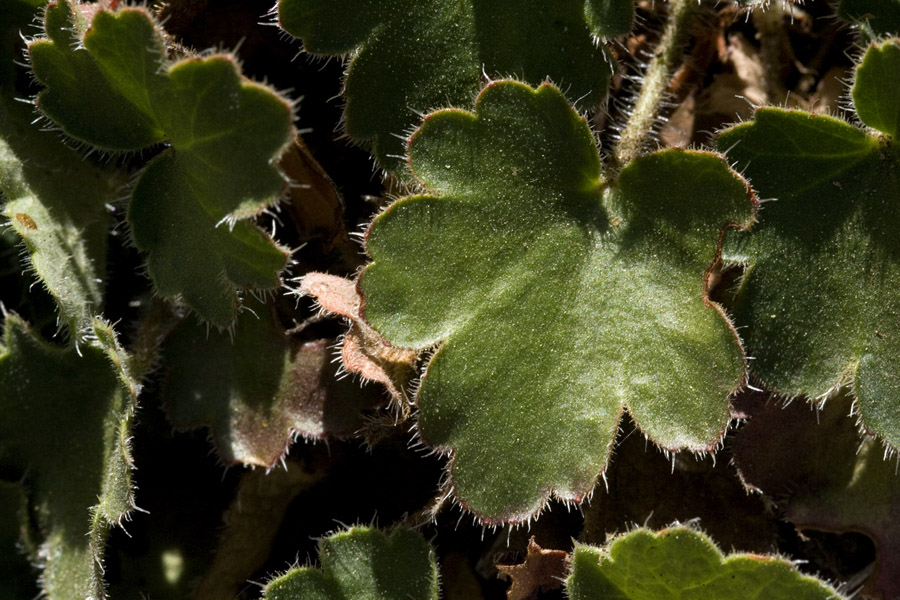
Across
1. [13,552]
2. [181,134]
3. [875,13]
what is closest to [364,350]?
[181,134]

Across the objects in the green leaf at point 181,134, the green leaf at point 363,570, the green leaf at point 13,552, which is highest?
the green leaf at point 181,134

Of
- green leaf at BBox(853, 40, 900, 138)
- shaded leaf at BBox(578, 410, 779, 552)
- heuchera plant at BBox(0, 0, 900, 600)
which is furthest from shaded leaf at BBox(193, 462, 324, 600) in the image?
green leaf at BBox(853, 40, 900, 138)

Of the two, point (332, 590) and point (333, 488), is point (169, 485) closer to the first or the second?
point (333, 488)

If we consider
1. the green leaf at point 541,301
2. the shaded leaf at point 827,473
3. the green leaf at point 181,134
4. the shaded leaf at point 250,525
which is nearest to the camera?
the green leaf at point 181,134

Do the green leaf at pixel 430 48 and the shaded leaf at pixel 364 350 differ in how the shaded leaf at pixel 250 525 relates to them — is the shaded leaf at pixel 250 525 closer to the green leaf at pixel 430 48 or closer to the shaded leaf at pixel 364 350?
the shaded leaf at pixel 364 350

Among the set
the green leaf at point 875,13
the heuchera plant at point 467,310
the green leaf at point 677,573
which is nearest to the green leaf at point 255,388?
the heuchera plant at point 467,310

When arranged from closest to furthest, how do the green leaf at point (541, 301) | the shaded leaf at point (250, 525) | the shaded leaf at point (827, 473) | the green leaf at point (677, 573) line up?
the green leaf at point (677, 573)
the green leaf at point (541, 301)
the shaded leaf at point (827, 473)
the shaded leaf at point (250, 525)

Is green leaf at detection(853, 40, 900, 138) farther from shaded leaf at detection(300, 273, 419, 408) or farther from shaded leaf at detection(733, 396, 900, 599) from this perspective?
shaded leaf at detection(300, 273, 419, 408)

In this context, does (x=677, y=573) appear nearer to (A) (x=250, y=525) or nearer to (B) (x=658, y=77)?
(A) (x=250, y=525)

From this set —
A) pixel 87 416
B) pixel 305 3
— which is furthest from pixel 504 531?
pixel 305 3
